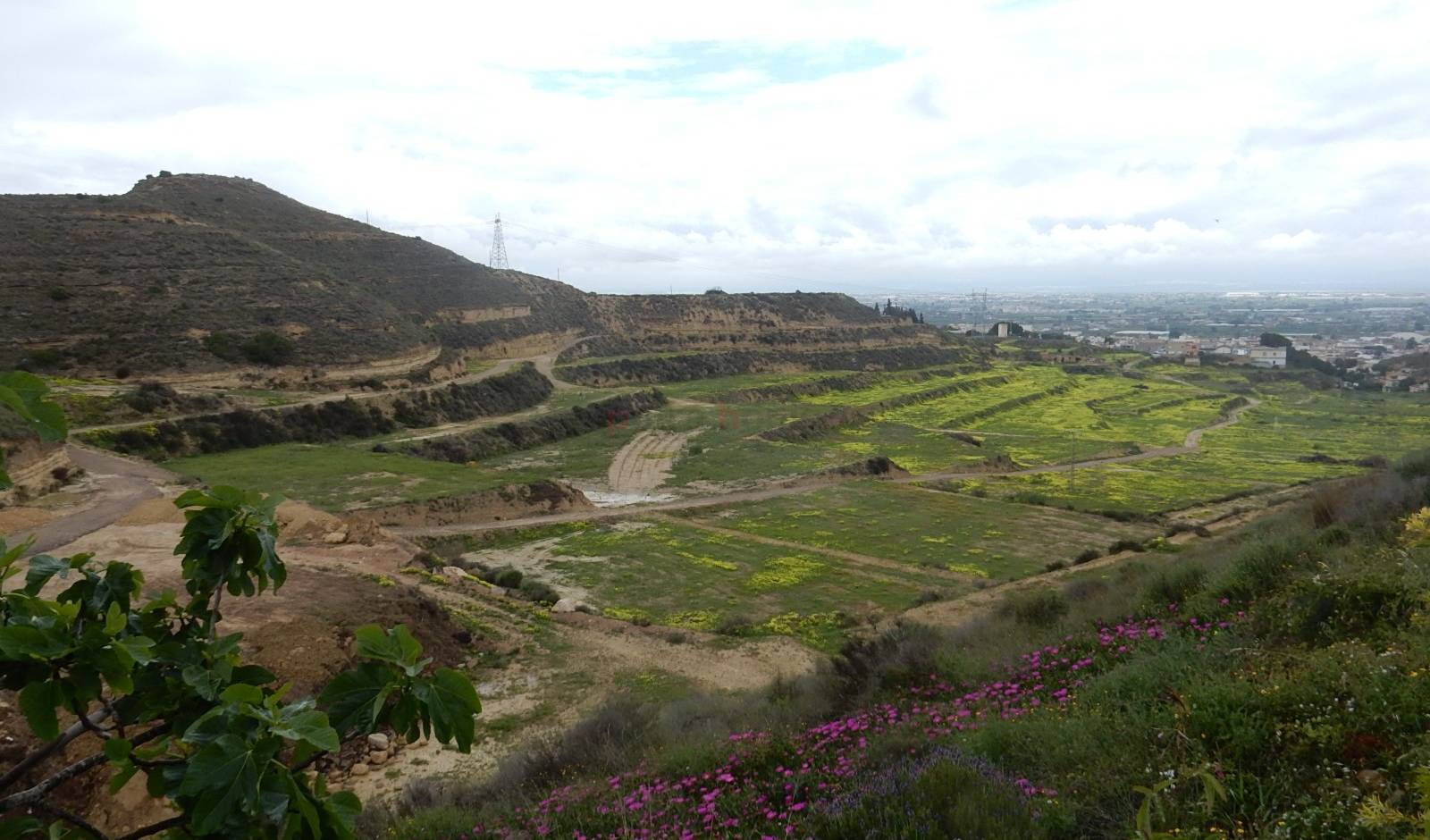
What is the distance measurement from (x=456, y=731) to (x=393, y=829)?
575 centimetres

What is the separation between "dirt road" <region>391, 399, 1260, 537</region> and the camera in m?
28.2

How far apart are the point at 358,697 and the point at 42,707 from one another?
948 millimetres

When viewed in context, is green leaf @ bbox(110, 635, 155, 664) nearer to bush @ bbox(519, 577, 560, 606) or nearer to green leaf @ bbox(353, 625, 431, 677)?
green leaf @ bbox(353, 625, 431, 677)

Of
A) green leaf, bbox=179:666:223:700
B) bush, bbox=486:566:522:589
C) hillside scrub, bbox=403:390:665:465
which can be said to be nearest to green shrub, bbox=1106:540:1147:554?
bush, bbox=486:566:522:589

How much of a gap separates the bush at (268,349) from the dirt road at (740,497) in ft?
78.2

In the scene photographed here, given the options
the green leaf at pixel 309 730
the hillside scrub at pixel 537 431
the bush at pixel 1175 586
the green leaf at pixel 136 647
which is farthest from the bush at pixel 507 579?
the green leaf at pixel 309 730

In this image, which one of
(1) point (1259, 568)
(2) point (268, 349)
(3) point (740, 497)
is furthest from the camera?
(2) point (268, 349)

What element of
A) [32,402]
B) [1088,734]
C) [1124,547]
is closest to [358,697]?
[32,402]

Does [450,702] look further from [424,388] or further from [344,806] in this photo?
[424,388]

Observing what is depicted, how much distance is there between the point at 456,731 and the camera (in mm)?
2854

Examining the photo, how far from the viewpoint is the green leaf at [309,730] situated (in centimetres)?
242

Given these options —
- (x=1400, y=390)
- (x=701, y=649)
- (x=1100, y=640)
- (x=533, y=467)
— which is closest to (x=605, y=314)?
(x=533, y=467)

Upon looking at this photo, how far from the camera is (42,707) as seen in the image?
2529 mm

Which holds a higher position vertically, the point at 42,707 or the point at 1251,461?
the point at 42,707
